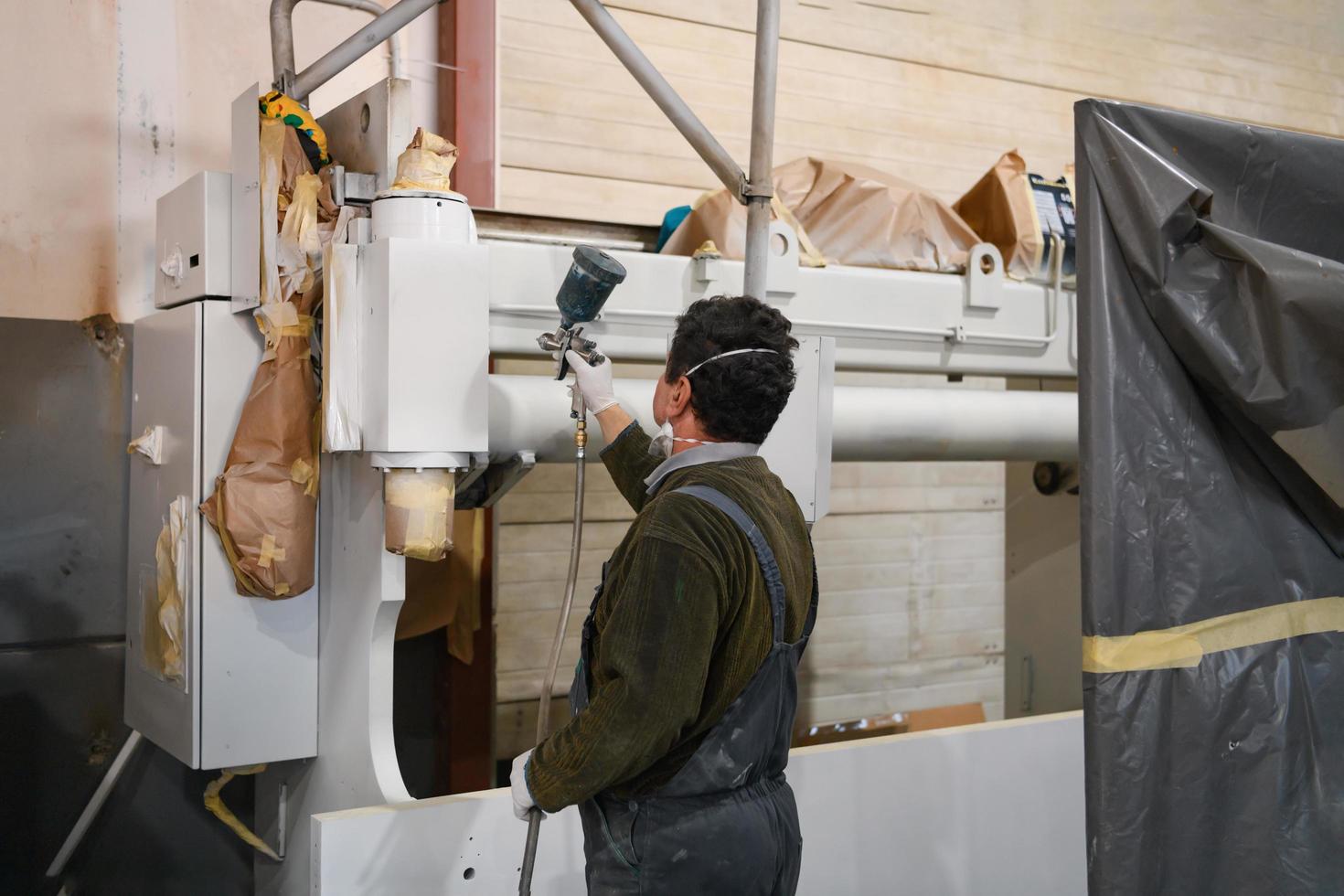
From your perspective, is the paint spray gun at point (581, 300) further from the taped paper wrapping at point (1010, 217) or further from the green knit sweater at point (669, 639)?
the taped paper wrapping at point (1010, 217)

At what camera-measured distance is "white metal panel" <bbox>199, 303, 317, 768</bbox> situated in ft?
5.83

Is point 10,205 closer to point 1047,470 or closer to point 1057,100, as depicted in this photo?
point 1047,470

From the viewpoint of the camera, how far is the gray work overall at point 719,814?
4.02 ft

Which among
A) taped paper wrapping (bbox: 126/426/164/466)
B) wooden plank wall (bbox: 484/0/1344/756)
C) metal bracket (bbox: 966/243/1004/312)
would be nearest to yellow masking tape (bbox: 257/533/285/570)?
taped paper wrapping (bbox: 126/426/164/466)

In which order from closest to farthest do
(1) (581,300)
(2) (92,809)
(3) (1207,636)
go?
1. (3) (1207,636)
2. (1) (581,300)
3. (2) (92,809)

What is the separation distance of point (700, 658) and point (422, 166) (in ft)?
2.75

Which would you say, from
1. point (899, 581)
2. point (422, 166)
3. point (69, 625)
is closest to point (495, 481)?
point (422, 166)

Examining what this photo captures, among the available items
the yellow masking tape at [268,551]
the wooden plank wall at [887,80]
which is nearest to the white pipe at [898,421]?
the yellow masking tape at [268,551]

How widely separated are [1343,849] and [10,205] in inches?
93.3

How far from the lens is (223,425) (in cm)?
179

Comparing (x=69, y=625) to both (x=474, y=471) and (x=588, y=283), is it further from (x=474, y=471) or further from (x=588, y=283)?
(x=588, y=283)

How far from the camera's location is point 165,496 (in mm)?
1923

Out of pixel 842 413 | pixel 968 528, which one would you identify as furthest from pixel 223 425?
pixel 968 528

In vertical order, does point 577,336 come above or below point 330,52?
below
